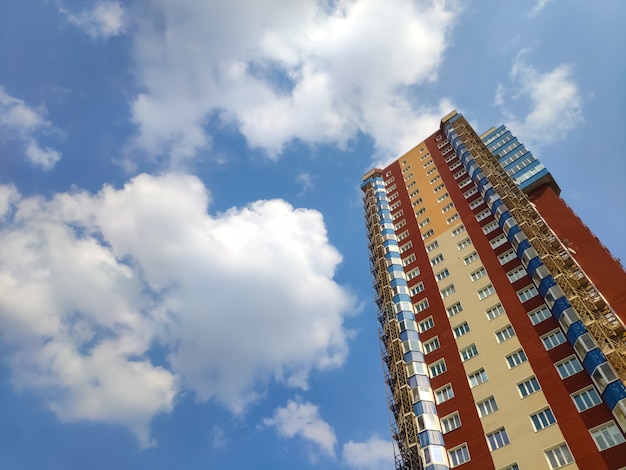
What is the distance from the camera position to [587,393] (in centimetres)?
3634

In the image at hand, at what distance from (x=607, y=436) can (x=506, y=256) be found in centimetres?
2294

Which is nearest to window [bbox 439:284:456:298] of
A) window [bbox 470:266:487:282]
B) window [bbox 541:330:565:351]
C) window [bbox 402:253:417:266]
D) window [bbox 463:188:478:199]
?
window [bbox 470:266:487:282]

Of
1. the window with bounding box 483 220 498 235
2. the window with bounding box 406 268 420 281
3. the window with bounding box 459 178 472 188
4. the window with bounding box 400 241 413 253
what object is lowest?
the window with bounding box 406 268 420 281

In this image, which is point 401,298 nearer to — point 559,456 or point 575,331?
point 575,331

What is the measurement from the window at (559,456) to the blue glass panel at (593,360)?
262 inches

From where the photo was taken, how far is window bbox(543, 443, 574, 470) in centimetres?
3369

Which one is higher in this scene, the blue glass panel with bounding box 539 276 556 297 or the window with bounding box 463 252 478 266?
the window with bounding box 463 252 478 266

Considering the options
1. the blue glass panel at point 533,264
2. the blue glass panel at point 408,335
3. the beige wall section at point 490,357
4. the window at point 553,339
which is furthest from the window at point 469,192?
the window at point 553,339

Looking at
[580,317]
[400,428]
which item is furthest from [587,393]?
[400,428]

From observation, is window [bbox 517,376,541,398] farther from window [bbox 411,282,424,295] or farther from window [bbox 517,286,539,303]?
window [bbox 411,282,424,295]

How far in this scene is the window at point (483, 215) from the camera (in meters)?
59.4

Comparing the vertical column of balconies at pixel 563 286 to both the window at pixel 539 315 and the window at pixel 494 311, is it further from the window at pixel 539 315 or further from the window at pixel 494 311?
the window at pixel 494 311

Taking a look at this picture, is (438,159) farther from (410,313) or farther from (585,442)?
(585,442)

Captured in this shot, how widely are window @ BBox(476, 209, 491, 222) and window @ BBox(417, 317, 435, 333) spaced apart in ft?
52.5
